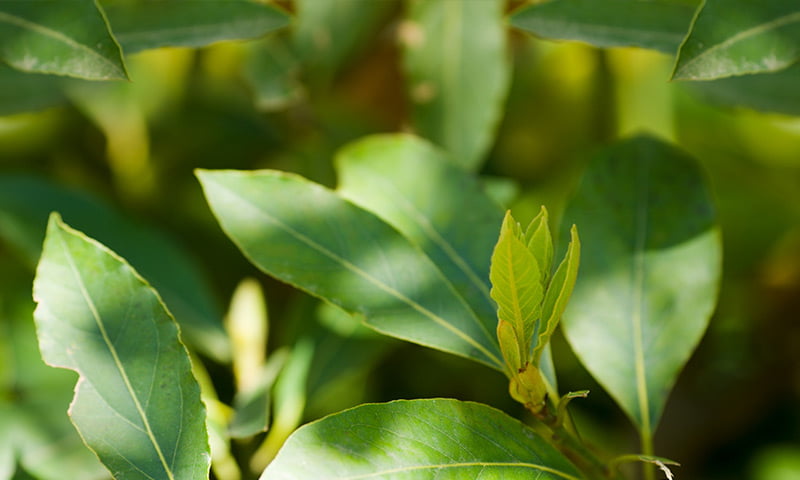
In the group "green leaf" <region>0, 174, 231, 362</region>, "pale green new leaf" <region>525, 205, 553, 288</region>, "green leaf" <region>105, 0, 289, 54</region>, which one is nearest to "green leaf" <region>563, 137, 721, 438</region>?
"pale green new leaf" <region>525, 205, 553, 288</region>

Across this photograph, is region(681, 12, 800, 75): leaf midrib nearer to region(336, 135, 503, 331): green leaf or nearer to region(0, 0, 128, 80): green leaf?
region(336, 135, 503, 331): green leaf

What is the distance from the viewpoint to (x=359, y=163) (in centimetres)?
83

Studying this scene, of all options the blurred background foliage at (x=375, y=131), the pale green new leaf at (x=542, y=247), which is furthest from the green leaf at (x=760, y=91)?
the pale green new leaf at (x=542, y=247)

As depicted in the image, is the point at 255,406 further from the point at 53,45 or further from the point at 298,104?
the point at 298,104

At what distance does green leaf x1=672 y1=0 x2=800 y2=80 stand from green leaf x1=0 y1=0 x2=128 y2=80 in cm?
43

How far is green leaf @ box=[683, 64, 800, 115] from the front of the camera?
2.92 ft

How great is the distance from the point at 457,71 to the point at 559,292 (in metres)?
0.51

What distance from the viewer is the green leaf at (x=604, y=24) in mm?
696

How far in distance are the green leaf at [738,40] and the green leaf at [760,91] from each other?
0.90ft

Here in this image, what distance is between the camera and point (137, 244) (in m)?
1.02

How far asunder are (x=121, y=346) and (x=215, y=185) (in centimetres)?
16

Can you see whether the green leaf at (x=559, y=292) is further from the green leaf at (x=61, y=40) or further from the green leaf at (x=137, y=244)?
the green leaf at (x=137, y=244)

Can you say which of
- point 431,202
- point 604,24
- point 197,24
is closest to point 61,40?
point 197,24

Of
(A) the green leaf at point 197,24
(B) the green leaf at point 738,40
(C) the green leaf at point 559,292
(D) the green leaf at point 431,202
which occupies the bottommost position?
(D) the green leaf at point 431,202
